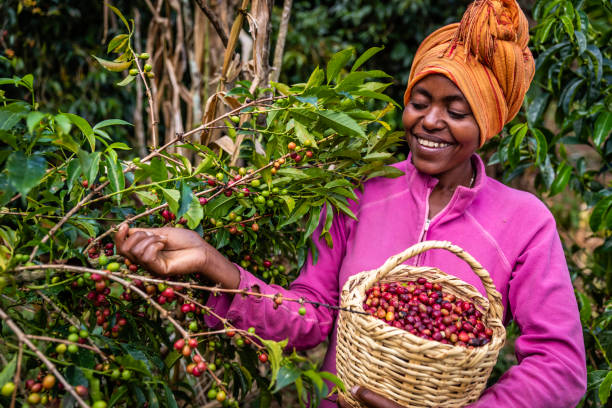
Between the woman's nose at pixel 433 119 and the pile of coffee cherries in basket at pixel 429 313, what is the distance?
0.46 meters

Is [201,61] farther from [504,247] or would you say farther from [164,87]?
[504,247]

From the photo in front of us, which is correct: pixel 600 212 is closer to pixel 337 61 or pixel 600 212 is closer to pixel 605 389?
pixel 605 389

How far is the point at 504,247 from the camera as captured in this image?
55.3 inches

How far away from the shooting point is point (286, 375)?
878 millimetres

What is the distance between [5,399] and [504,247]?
132cm

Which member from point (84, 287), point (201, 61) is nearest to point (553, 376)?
point (84, 287)

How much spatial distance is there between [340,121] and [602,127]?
1.31 meters

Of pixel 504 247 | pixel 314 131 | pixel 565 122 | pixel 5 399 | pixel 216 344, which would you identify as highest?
pixel 314 131

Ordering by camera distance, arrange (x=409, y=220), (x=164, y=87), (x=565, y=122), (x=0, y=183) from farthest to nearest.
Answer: (x=164, y=87)
(x=565, y=122)
(x=409, y=220)
(x=0, y=183)

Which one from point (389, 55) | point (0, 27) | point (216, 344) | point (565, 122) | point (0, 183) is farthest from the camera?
point (389, 55)

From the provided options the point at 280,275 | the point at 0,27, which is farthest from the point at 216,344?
the point at 0,27

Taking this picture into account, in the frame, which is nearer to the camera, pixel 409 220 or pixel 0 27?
pixel 409 220

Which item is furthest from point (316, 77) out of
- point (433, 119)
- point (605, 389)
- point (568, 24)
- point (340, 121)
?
point (605, 389)

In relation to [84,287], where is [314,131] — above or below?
above
